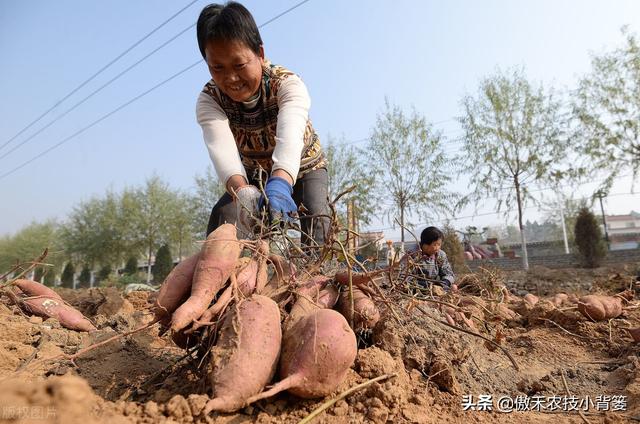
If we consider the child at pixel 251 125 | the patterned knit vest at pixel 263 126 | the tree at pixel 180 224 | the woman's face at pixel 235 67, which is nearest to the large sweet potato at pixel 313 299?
the child at pixel 251 125

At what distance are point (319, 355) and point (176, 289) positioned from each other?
24.6 inches

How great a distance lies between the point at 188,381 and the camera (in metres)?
1.41

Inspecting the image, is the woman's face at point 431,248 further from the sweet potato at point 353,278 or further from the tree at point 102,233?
the tree at point 102,233

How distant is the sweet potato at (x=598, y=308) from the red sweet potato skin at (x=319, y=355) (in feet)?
9.12

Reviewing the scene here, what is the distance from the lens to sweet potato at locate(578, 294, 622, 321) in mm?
3203

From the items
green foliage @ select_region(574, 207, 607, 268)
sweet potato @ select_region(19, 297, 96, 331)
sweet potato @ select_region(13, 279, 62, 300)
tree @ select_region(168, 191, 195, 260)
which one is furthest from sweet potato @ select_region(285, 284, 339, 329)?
tree @ select_region(168, 191, 195, 260)

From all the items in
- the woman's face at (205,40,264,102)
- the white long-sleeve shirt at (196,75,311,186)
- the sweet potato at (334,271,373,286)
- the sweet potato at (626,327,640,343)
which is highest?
the woman's face at (205,40,264,102)

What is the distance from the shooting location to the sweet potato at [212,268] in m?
1.42

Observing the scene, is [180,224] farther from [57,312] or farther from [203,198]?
[57,312]

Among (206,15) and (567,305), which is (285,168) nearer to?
(206,15)

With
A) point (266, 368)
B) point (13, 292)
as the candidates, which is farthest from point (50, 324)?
point (266, 368)

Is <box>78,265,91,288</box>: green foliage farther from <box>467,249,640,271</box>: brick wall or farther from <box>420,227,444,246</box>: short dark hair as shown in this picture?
<box>420,227,444,246</box>: short dark hair

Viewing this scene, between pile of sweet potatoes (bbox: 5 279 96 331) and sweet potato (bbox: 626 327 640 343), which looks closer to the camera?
sweet potato (bbox: 626 327 640 343)

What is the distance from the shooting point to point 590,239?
483 inches
